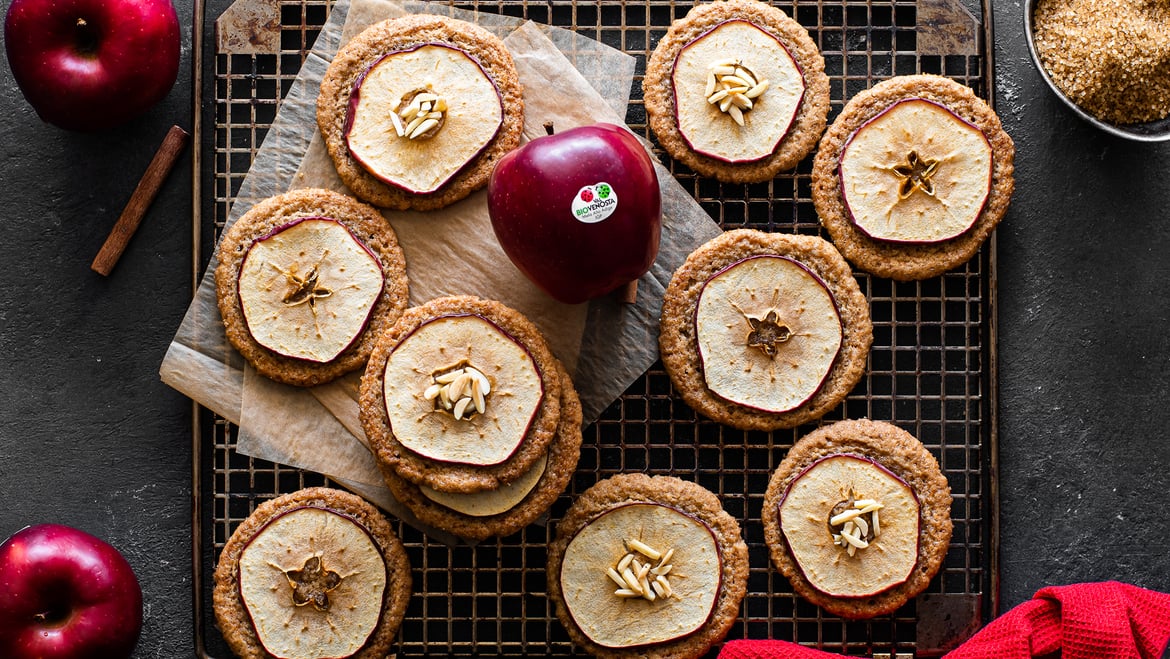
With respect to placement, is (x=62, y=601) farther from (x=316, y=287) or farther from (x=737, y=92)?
(x=737, y=92)

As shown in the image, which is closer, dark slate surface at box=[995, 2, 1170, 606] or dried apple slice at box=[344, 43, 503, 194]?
dried apple slice at box=[344, 43, 503, 194]

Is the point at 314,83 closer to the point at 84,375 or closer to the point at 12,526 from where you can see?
the point at 84,375

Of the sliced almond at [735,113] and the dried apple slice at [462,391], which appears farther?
the sliced almond at [735,113]

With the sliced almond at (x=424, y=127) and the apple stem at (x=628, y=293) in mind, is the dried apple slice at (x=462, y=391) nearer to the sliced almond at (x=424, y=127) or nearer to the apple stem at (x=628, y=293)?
the apple stem at (x=628, y=293)

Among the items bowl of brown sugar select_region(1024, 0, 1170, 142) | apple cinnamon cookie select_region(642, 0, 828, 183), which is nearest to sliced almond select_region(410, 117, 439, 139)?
apple cinnamon cookie select_region(642, 0, 828, 183)

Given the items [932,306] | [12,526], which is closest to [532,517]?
[932,306]

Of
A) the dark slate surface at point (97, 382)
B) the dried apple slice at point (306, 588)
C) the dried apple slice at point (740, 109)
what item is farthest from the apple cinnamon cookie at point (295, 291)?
the dried apple slice at point (740, 109)

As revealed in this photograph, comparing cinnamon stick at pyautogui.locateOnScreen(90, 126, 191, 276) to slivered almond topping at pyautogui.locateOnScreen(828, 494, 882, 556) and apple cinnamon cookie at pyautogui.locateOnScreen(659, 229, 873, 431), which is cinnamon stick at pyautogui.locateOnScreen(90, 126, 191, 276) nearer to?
apple cinnamon cookie at pyautogui.locateOnScreen(659, 229, 873, 431)
